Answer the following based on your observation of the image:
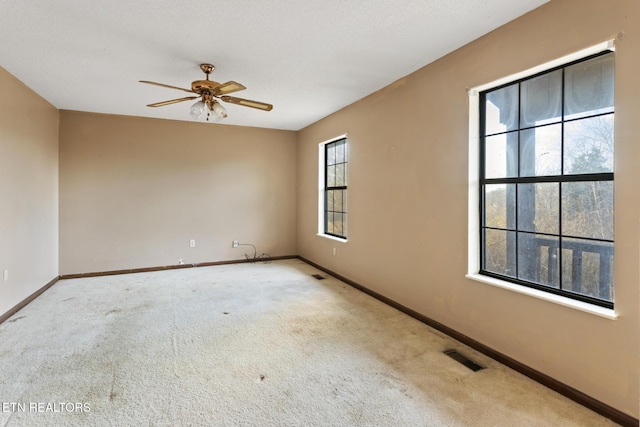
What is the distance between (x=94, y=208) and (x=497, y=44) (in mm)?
5471

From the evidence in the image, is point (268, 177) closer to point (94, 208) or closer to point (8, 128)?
point (94, 208)

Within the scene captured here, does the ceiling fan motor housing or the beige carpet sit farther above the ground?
the ceiling fan motor housing

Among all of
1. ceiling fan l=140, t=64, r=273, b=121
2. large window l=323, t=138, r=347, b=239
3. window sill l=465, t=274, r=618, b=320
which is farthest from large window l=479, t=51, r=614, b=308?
large window l=323, t=138, r=347, b=239

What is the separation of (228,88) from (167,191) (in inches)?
125

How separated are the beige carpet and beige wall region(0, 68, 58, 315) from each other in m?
0.44

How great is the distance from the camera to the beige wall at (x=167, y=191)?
15.9 feet

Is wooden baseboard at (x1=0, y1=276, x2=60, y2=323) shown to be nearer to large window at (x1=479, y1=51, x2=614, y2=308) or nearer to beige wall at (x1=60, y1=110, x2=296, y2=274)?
beige wall at (x1=60, y1=110, x2=296, y2=274)

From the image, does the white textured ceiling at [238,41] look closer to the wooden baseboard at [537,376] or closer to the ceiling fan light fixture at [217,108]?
the ceiling fan light fixture at [217,108]

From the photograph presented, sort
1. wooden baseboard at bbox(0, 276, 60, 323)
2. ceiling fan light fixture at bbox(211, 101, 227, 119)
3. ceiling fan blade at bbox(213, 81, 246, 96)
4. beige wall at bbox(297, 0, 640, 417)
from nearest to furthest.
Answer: beige wall at bbox(297, 0, 640, 417) → ceiling fan blade at bbox(213, 81, 246, 96) → ceiling fan light fixture at bbox(211, 101, 227, 119) → wooden baseboard at bbox(0, 276, 60, 323)

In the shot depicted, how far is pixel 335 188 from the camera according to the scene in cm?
513

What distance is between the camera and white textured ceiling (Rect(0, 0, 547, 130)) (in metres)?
2.19

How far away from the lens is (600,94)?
77.9 inches

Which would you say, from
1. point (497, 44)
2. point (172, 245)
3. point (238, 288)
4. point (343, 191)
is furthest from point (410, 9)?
point (172, 245)

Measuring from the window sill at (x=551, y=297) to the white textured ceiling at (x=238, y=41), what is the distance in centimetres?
190
